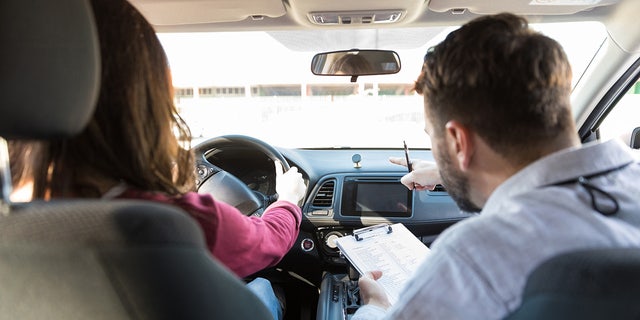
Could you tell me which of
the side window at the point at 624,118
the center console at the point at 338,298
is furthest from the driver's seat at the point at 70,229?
the side window at the point at 624,118

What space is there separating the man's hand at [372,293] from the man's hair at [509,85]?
82 cm

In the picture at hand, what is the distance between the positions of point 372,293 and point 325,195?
1476 mm

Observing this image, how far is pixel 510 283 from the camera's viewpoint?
107cm

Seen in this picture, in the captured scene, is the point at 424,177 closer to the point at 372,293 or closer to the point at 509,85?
the point at 372,293

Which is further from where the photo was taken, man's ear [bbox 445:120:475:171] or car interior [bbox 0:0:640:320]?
man's ear [bbox 445:120:475:171]

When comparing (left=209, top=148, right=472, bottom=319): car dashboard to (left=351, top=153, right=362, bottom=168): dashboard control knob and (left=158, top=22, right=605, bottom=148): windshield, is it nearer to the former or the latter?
(left=351, top=153, right=362, bottom=168): dashboard control knob

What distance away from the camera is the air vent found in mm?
3305

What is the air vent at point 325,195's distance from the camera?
3.30 metres

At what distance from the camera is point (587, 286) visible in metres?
0.99

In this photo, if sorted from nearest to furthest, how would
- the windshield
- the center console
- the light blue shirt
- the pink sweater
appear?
the light blue shirt
the pink sweater
the center console
the windshield

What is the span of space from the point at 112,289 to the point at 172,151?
18.9 inches

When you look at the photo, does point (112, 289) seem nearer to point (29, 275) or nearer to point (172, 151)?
point (29, 275)

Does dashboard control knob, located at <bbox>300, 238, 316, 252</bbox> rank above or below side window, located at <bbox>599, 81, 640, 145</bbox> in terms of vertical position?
below

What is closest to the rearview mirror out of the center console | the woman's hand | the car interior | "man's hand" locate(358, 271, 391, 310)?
the car interior
